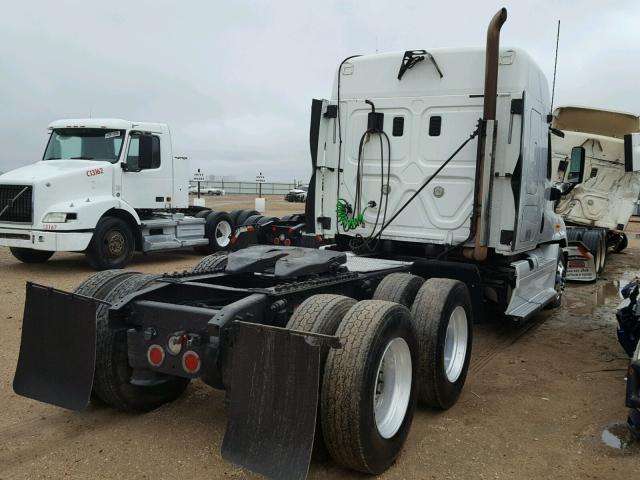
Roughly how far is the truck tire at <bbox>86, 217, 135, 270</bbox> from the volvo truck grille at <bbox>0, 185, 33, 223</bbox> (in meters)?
1.21

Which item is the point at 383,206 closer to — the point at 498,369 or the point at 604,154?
the point at 498,369

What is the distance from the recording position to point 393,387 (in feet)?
11.9

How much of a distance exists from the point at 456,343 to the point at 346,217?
7.59 ft

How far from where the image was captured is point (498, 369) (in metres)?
5.56

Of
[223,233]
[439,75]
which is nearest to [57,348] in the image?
[439,75]

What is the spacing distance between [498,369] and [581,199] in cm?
900

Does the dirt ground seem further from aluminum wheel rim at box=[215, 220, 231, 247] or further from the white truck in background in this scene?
aluminum wheel rim at box=[215, 220, 231, 247]

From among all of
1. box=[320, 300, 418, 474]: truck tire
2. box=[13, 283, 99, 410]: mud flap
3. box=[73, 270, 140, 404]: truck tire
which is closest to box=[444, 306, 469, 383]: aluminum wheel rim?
box=[320, 300, 418, 474]: truck tire

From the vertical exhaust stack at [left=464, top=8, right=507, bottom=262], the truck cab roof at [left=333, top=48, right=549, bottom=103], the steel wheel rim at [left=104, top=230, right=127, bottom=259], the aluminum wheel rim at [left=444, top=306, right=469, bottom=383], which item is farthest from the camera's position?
the steel wheel rim at [left=104, top=230, right=127, bottom=259]

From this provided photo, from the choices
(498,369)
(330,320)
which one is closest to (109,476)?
(330,320)

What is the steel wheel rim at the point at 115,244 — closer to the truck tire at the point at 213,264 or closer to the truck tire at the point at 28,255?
the truck tire at the point at 28,255

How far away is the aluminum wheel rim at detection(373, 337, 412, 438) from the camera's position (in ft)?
11.4

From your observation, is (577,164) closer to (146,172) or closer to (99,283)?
(99,283)

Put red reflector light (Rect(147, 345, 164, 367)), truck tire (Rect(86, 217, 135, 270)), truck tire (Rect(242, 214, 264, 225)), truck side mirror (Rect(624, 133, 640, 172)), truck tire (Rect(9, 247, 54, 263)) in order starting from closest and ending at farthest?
red reflector light (Rect(147, 345, 164, 367))
truck side mirror (Rect(624, 133, 640, 172))
truck tire (Rect(86, 217, 135, 270))
truck tire (Rect(9, 247, 54, 263))
truck tire (Rect(242, 214, 264, 225))
